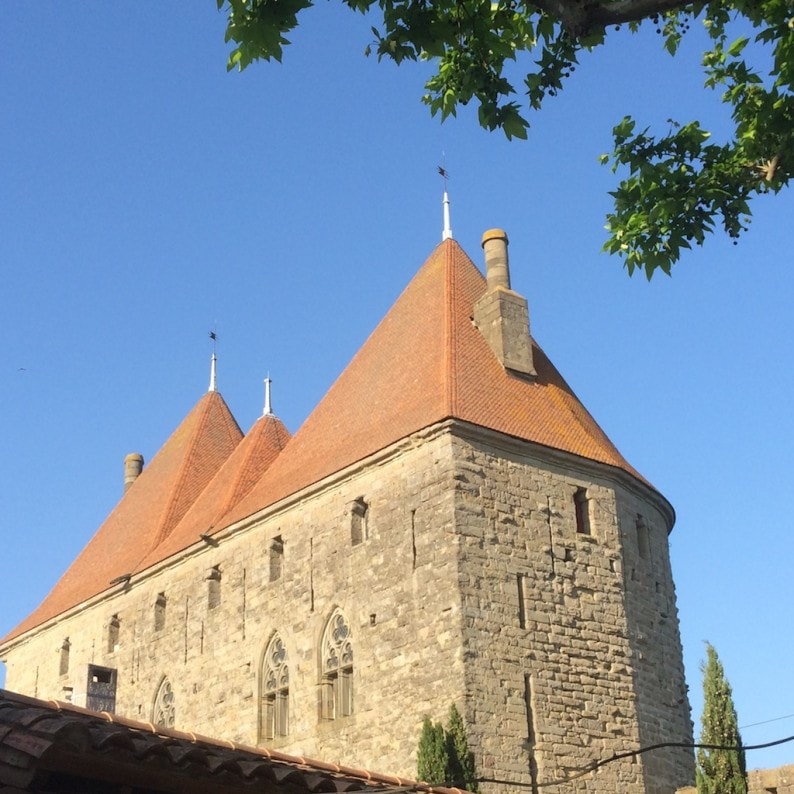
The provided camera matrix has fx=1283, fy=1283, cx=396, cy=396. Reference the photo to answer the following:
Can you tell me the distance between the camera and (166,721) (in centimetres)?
2367

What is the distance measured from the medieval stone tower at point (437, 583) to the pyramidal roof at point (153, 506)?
205 centimetres

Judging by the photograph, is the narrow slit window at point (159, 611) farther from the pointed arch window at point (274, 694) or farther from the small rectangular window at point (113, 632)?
the pointed arch window at point (274, 694)

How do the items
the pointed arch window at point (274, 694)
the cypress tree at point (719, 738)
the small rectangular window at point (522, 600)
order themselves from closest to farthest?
the cypress tree at point (719, 738)
the small rectangular window at point (522, 600)
the pointed arch window at point (274, 694)

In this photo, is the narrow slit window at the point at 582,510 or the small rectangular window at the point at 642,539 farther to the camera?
the small rectangular window at the point at 642,539

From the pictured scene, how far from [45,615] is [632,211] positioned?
22201 mm

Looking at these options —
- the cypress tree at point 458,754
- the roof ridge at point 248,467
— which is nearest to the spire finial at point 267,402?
the roof ridge at point 248,467

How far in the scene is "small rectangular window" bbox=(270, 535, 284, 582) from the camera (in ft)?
72.8

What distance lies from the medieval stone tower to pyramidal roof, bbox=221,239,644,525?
0.17 ft

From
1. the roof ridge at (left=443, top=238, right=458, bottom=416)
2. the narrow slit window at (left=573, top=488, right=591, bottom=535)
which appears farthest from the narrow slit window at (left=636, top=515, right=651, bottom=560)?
→ the roof ridge at (left=443, top=238, right=458, bottom=416)

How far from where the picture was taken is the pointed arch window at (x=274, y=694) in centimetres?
2105

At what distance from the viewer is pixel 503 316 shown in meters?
22.0

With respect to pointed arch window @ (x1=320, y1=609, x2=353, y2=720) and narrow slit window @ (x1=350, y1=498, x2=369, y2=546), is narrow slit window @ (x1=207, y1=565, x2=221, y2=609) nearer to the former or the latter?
pointed arch window @ (x1=320, y1=609, x2=353, y2=720)

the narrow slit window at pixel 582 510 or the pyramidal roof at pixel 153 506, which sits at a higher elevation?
the pyramidal roof at pixel 153 506

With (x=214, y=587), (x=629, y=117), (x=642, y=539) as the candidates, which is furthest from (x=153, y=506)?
(x=629, y=117)
